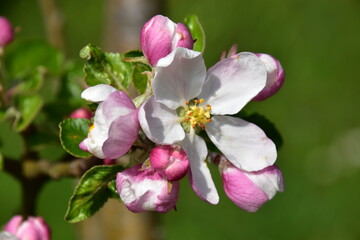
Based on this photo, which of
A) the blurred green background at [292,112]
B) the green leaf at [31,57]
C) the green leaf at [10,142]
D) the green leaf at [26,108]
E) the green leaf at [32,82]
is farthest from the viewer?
the green leaf at [10,142]

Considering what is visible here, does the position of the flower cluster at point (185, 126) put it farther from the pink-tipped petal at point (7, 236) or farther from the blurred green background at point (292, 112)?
the blurred green background at point (292, 112)

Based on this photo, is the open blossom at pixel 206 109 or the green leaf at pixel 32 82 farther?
the green leaf at pixel 32 82

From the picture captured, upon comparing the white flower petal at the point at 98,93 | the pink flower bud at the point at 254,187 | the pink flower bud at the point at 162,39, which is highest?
the pink flower bud at the point at 162,39

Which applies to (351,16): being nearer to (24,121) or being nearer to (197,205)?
(197,205)

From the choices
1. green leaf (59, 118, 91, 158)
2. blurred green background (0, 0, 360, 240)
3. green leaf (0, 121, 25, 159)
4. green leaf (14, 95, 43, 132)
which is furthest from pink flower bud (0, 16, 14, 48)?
green leaf (0, 121, 25, 159)

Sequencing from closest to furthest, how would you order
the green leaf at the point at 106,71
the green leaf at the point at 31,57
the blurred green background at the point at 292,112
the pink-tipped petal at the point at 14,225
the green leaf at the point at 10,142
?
the green leaf at the point at 106,71, the pink-tipped petal at the point at 14,225, the green leaf at the point at 31,57, the blurred green background at the point at 292,112, the green leaf at the point at 10,142

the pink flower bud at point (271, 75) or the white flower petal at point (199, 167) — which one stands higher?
the pink flower bud at point (271, 75)

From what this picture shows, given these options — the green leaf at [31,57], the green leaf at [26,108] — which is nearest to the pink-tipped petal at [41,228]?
the green leaf at [26,108]
